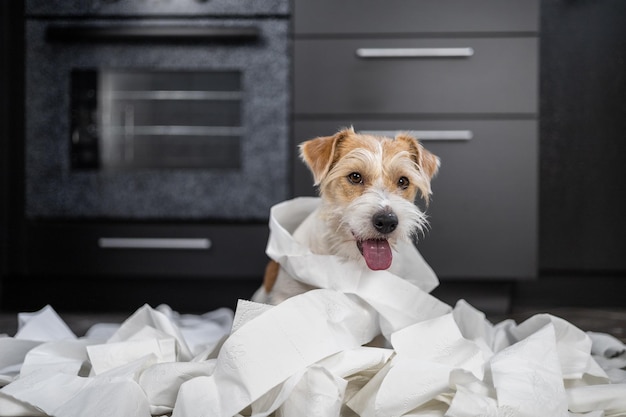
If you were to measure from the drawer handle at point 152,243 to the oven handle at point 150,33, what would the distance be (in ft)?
2.35

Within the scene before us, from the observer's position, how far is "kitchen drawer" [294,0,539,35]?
2539 mm

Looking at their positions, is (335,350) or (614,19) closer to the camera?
(335,350)

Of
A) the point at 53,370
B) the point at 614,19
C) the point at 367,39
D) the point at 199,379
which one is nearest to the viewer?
the point at 199,379

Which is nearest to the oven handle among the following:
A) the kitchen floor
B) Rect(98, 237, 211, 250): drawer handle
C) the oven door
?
the oven door

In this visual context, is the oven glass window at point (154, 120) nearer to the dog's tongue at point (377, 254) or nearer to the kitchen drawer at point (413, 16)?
the kitchen drawer at point (413, 16)

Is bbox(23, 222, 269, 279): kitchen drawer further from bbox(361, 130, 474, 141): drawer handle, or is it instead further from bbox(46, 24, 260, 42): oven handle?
bbox(46, 24, 260, 42): oven handle

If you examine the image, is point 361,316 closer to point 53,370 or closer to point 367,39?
point 53,370

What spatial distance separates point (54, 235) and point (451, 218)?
4.71 ft

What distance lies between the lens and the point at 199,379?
1.21 meters

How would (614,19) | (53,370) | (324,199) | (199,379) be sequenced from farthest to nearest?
(614,19), (324,199), (53,370), (199,379)

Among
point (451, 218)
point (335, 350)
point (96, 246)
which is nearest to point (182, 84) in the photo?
point (96, 246)

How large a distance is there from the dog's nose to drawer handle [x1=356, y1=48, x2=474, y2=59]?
126 centimetres

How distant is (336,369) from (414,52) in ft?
5.12

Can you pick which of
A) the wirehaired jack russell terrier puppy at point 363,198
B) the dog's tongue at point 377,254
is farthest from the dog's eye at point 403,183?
the dog's tongue at point 377,254
